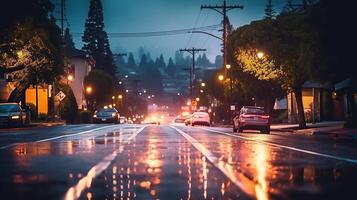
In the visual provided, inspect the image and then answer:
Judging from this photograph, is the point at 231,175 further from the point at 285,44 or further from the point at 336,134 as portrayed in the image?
the point at 285,44

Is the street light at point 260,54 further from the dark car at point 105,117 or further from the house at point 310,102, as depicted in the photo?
the dark car at point 105,117

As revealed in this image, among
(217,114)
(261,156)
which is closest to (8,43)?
(261,156)

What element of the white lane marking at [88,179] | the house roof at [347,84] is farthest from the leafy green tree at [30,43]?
the white lane marking at [88,179]

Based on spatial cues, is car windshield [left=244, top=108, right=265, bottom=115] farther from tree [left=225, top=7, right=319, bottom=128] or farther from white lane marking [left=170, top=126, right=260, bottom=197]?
white lane marking [left=170, top=126, right=260, bottom=197]

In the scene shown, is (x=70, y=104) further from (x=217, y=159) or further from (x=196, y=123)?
(x=217, y=159)

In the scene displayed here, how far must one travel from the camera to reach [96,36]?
129875 mm

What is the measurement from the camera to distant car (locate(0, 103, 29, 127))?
140 ft

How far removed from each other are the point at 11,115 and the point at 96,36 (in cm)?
8810

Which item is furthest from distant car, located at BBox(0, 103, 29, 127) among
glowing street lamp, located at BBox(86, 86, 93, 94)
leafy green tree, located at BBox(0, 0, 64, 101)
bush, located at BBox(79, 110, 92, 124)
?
glowing street lamp, located at BBox(86, 86, 93, 94)

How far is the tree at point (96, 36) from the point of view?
12975cm

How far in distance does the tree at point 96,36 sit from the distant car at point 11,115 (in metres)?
85.8

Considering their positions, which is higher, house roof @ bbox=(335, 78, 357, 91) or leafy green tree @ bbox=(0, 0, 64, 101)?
leafy green tree @ bbox=(0, 0, 64, 101)

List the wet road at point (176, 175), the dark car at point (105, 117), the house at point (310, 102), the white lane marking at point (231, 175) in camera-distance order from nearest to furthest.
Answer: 1. the wet road at point (176, 175)
2. the white lane marking at point (231, 175)
3. the house at point (310, 102)
4. the dark car at point (105, 117)

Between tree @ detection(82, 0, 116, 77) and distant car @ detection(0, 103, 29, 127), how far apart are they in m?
85.8
